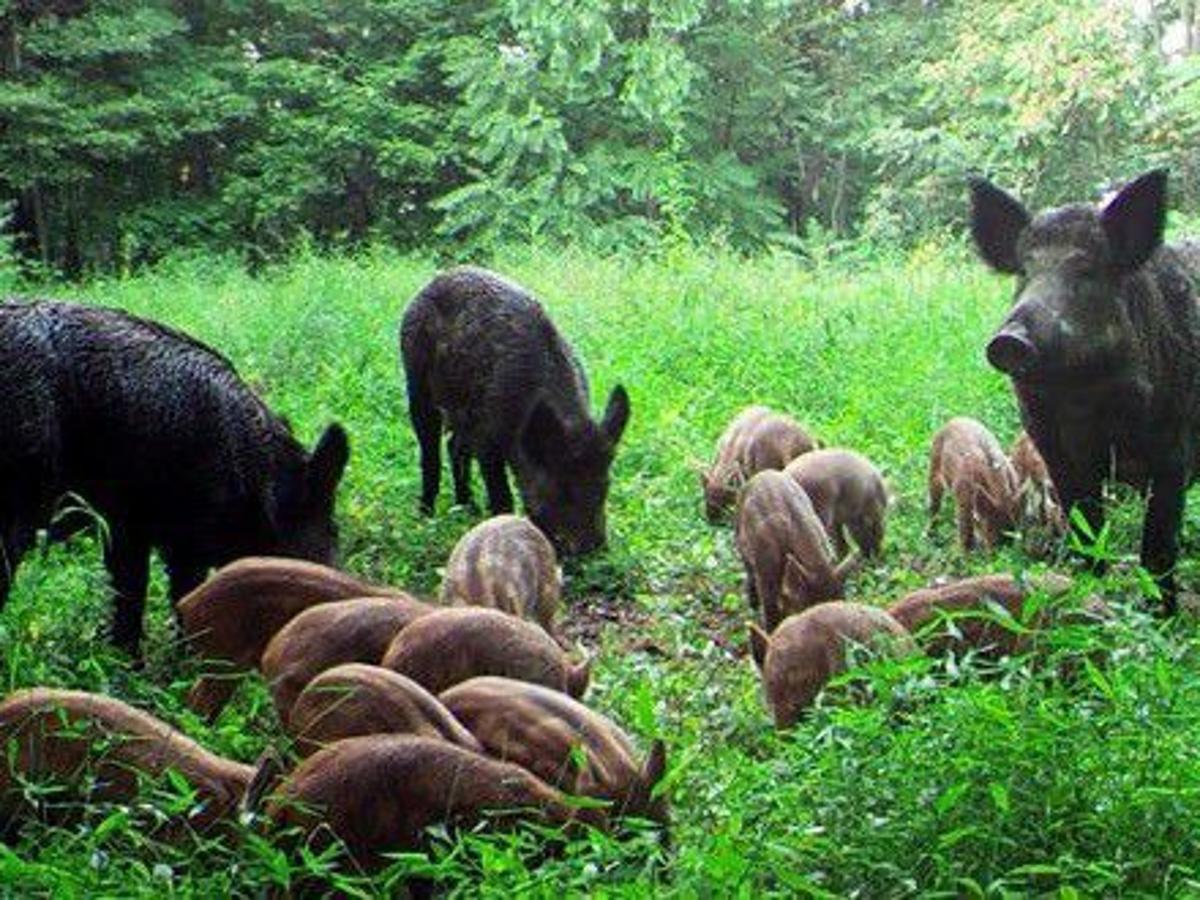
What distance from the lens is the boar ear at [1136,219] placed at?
19.7ft

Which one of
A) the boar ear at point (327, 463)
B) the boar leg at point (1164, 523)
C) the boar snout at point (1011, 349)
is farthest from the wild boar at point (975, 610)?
the boar ear at point (327, 463)

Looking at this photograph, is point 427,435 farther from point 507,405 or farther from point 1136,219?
point 1136,219

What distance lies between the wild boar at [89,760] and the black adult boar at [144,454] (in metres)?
1.52

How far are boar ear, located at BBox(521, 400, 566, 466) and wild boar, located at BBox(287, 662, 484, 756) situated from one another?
335 cm

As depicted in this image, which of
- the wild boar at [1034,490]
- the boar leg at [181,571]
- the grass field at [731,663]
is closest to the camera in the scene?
the grass field at [731,663]

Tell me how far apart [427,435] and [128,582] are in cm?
282

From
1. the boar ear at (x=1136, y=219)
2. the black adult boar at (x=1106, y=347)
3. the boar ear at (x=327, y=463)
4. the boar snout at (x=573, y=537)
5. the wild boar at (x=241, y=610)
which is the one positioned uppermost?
the boar ear at (x=1136, y=219)

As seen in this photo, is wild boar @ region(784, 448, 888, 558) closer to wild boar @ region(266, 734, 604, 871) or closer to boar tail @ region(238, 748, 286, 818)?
wild boar @ region(266, 734, 604, 871)

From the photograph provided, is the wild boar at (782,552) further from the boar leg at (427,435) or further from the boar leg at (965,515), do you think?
the boar leg at (427,435)

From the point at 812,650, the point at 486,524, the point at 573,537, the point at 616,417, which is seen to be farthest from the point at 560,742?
the point at 616,417

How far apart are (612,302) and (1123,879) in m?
10.4

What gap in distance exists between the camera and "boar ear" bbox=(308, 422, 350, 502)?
6395mm

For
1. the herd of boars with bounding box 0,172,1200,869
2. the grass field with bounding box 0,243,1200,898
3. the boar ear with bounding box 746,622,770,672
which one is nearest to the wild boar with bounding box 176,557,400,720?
the herd of boars with bounding box 0,172,1200,869

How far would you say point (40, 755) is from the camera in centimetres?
399
